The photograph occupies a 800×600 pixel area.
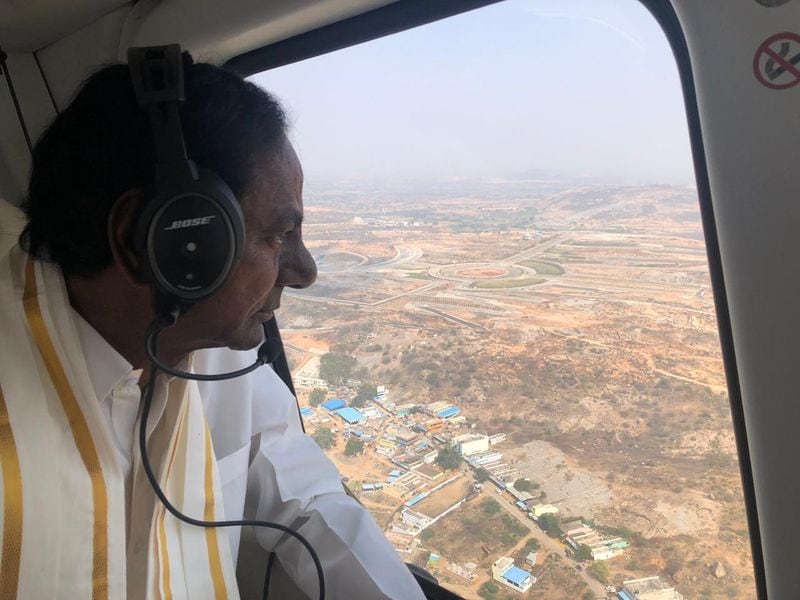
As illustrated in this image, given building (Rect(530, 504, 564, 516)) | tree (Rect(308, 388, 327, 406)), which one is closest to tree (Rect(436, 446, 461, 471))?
building (Rect(530, 504, 564, 516))

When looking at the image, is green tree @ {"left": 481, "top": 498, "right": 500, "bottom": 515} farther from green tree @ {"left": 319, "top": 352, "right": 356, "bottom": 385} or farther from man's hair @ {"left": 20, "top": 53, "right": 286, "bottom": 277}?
man's hair @ {"left": 20, "top": 53, "right": 286, "bottom": 277}

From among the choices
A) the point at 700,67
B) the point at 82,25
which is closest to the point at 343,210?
the point at 82,25

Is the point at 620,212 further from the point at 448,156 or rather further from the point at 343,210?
the point at 343,210

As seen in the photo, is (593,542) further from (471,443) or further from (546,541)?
(471,443)

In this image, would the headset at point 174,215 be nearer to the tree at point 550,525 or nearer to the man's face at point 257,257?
the man's face at point 257,257

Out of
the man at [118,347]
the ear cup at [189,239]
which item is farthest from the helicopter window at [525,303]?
the ear cup at [189,239]
